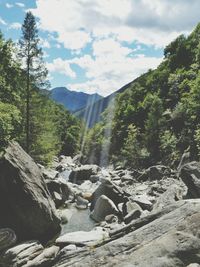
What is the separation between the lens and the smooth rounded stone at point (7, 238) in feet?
56.4

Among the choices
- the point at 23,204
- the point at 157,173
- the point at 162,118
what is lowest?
the point at 157,173

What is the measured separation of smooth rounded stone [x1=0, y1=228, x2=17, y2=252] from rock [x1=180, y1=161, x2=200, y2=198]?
10.2 m

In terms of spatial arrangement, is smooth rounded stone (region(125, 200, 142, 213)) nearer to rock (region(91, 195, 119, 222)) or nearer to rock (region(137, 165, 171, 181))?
rock (region(91, 195, 119, 222))

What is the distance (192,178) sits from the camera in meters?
20.0

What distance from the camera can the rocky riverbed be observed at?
344 inches

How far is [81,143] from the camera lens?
427 ft

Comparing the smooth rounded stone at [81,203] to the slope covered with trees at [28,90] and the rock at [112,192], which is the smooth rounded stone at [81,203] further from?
the slope covered with trees at [28,90]

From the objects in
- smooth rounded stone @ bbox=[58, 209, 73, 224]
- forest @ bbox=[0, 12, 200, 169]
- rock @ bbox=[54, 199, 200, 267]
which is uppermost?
forest @ bbox=[0, 12, 200, 169]

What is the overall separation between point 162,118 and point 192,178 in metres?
43.8

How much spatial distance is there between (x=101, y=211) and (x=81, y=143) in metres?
107

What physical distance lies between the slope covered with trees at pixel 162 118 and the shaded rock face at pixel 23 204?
20.9 m

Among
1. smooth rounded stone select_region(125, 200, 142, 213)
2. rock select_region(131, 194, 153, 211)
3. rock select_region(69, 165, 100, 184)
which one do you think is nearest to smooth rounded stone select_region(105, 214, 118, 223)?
smooth rounded stone select_region(125, 200, 142, 213)

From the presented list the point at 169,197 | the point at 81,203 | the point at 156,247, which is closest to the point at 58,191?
the point at 81,203

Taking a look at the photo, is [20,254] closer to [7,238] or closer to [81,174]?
[7,238]
